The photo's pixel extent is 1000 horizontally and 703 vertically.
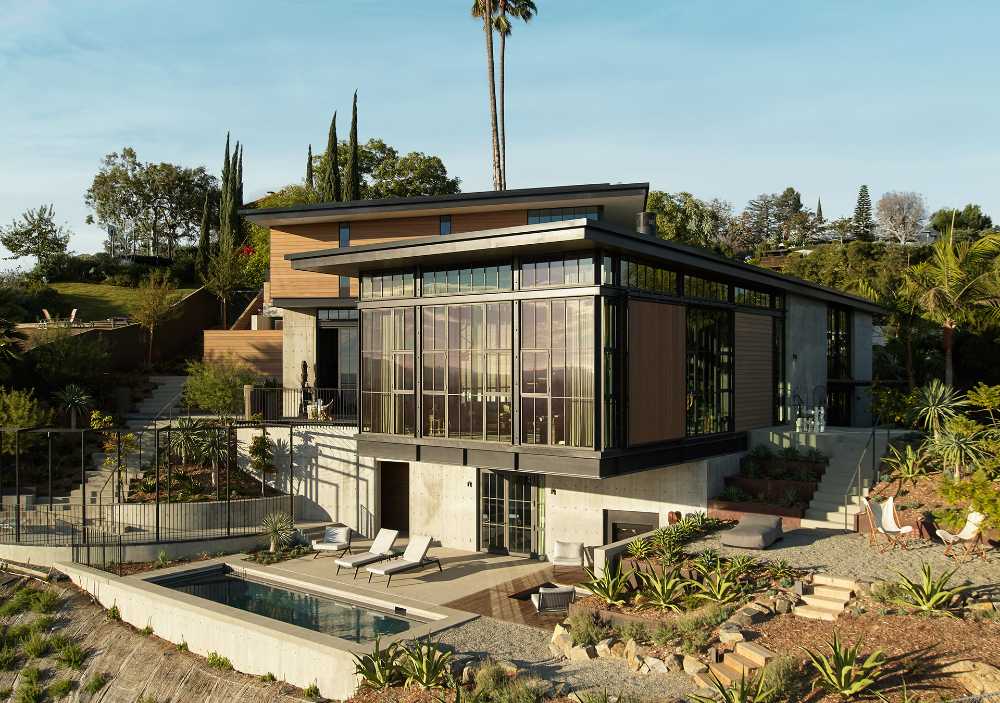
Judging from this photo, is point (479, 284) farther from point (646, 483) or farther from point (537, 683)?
point (537, 683)

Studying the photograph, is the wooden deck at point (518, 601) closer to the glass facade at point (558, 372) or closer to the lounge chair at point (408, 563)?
the lounge chair at point (408, 563)

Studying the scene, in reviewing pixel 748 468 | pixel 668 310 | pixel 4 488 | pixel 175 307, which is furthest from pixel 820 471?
pixel 175 307

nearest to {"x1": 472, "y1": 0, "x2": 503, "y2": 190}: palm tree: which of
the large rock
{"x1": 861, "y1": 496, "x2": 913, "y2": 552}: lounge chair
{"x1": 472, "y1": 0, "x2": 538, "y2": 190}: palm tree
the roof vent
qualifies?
{"x1": 472, "y1": 0, "x2": 538, "y2": 190}: palm tree

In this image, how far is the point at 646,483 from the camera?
19.8 meters

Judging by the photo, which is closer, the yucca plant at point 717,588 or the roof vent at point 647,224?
the yucca plant at point 717,588

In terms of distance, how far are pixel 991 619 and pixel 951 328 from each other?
14299 millimetres

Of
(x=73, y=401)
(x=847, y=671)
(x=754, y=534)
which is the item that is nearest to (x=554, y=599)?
(x=754, y=534)

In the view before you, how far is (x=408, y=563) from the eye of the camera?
1850cm

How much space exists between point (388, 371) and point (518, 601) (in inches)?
273

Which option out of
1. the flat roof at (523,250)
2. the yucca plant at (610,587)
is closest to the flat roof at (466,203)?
the flat roof at (523,250)

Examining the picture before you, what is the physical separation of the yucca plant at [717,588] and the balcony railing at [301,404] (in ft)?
45.6

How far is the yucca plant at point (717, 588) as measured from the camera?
45.3ft

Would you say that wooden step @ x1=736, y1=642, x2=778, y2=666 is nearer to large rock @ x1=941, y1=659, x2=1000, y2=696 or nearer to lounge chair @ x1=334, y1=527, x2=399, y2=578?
large rock @ x1=941, y1=659, x2=1000, y2=696

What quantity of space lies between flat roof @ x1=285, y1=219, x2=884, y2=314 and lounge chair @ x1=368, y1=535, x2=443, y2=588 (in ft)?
22.0
